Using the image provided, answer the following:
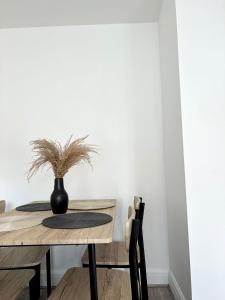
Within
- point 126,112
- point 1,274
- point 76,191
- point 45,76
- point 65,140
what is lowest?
point 1,274

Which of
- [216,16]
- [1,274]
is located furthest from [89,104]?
[1,274]

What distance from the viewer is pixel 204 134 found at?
169 cm

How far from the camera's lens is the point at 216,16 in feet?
5.71

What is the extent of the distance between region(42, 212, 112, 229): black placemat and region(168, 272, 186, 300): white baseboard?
0.96 m

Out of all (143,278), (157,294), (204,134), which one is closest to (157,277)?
(157,294)

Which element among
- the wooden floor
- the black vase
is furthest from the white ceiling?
the wooden floor

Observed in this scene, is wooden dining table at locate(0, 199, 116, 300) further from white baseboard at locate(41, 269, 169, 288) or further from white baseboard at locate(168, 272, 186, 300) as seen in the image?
white baseboard at locate(41, 269, 169, 288)

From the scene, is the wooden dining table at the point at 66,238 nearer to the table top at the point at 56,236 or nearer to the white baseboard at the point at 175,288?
the table top at the point at 56,236

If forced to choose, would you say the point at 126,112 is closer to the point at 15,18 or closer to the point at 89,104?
the point at 89,104

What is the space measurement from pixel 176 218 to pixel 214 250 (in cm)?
41

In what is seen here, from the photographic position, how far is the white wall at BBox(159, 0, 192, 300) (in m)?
1.78

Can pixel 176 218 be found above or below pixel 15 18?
below

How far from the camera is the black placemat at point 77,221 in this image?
4.21 feet

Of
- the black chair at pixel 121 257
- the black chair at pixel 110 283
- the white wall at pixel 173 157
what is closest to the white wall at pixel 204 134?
the white wall at pixel 173 157
